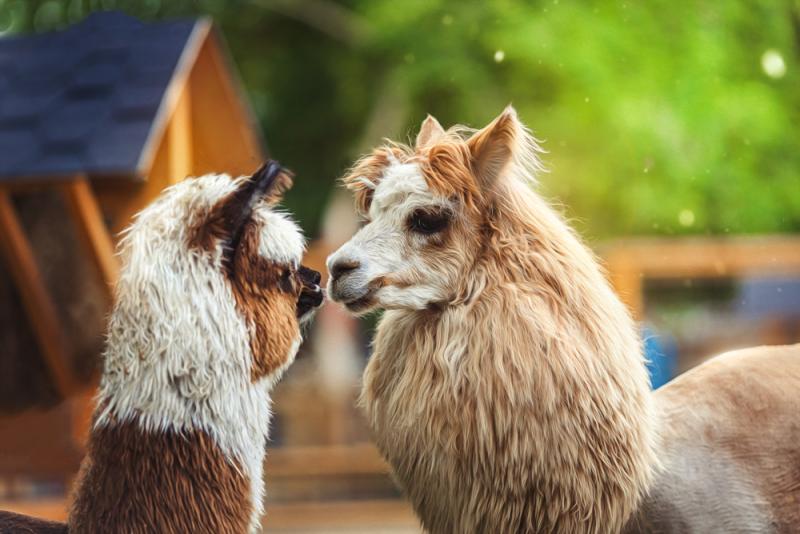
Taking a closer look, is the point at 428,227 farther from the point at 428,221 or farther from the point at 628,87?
the point at 628,87

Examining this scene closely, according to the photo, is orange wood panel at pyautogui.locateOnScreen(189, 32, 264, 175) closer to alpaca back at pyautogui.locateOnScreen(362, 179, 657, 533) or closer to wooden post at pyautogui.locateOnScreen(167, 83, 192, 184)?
wooden post at pyautogui.locateOnScreen(167, 83, 192, 184)

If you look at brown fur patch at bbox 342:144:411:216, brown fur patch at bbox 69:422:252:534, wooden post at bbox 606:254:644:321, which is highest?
brown fur patch at bbox 342:144:411:216

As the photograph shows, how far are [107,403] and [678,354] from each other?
21.8ft

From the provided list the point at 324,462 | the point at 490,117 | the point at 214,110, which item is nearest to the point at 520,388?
the point at 214,110

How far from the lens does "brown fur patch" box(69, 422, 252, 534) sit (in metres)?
1.82

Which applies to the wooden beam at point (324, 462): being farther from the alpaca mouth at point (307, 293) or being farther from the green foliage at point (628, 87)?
the alpaca mouth at point (307, 293)

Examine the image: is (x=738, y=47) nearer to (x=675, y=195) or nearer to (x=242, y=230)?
(x=675, y=195)

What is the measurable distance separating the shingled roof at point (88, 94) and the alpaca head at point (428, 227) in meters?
1.71

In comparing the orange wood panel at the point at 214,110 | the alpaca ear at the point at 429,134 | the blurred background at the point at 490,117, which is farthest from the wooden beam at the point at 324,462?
the alpaca ear at the point at 429,134

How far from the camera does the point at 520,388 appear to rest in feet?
6.47

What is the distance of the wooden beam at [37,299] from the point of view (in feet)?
12.4

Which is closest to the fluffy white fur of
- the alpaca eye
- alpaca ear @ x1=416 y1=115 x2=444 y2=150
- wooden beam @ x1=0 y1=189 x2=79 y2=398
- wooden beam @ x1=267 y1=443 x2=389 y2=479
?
the alpaca eye

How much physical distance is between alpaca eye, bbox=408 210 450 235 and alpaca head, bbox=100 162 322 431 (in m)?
0.24

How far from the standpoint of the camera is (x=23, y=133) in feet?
13.0
